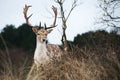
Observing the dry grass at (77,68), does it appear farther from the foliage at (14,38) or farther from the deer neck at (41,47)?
the deer neck at (41,47)

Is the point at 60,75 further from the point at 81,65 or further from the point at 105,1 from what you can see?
the point at 105,1

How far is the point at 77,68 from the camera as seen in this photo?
805 centimetres

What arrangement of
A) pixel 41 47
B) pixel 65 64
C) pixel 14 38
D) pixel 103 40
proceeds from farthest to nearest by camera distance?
1. pixel 103 40
2. pixel 41 47
3. pixel 65 64
4. pixel 14 38

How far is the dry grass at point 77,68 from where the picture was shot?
7102 mm

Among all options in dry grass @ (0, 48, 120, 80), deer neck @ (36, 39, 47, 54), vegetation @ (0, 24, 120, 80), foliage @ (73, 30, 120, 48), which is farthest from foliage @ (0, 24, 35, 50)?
deer neck @ (36, 39, 47, 54)

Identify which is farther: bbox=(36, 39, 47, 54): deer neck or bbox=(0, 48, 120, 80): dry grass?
bbox=(36, 39, 47, 54): deer neck

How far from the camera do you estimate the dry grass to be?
23.3 feet

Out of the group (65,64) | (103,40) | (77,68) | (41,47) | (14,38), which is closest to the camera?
(14,38)

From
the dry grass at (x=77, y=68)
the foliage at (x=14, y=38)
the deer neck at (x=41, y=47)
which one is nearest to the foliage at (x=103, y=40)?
the dry grass at (x=77, y=68)

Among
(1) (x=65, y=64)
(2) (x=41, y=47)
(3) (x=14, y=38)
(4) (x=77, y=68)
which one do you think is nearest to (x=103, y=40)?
(2) (x=41, y=47)

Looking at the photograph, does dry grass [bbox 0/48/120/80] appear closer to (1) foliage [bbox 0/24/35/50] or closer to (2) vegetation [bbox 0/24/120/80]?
(2) vegetation [bbox 0/24/120/80]

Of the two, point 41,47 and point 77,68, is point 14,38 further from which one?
point 41,47

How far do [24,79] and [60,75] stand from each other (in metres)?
0.69

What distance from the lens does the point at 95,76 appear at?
7.36 m
